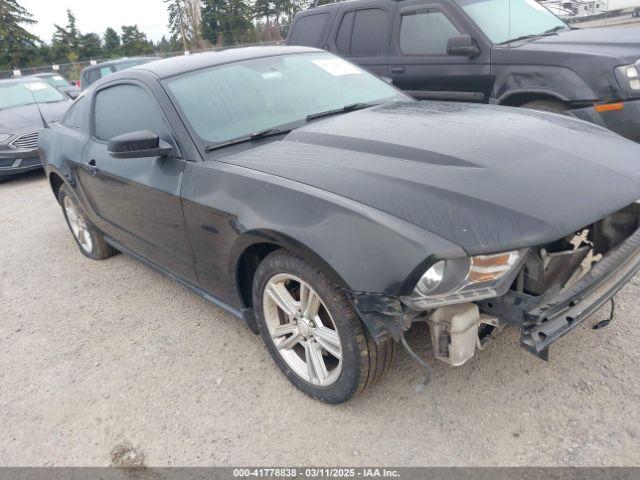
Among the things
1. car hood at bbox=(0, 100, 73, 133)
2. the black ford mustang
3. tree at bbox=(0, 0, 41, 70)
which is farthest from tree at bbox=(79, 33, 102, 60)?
the black ford mustang

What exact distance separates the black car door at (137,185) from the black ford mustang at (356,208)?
16 mm

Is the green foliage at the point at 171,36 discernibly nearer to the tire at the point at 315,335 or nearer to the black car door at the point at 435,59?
the black car door at the point at 435,59

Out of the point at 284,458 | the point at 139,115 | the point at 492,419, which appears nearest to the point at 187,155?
the point at 139,115

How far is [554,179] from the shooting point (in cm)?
213

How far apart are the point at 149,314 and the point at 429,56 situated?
3.91 m

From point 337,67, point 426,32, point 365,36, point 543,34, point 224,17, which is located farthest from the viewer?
point 224,17

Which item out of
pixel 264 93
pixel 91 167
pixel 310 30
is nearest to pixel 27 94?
pixel 310 30

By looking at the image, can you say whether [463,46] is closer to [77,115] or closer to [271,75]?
[271,75]

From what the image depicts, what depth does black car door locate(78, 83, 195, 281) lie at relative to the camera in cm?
294

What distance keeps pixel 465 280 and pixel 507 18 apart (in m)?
4.42

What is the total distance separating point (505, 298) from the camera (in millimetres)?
1987

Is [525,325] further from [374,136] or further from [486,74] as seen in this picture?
[486,74]

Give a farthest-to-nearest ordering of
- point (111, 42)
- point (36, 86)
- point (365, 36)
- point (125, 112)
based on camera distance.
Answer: point (111, 42) → point (36, 86) → point (365, 36) → point (125, 112)

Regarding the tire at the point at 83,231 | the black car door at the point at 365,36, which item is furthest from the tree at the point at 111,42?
the tire at the point at 83,231
